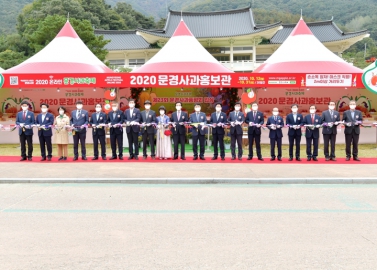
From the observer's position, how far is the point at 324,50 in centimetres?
1554

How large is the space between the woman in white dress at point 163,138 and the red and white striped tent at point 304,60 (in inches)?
223

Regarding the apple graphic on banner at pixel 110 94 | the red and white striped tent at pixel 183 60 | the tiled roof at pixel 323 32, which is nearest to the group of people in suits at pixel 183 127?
the apple graphic on banner at pixel 110 94

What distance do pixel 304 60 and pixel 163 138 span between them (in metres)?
7.54

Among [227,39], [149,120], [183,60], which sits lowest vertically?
[149,120]

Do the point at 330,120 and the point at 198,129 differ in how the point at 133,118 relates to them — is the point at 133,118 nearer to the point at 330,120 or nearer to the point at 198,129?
the point at 198,129

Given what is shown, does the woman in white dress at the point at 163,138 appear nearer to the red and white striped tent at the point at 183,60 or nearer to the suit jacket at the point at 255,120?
the suit jacket at the point at 255,120

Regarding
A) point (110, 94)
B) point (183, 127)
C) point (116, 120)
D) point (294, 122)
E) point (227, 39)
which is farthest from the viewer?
point (227, 39)

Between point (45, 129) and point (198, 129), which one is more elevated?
point (45, 129)
